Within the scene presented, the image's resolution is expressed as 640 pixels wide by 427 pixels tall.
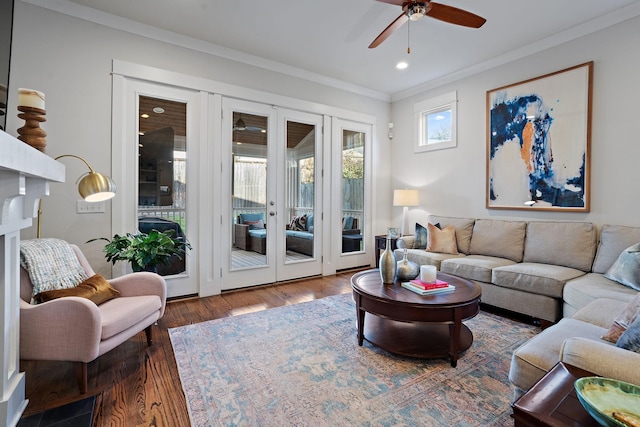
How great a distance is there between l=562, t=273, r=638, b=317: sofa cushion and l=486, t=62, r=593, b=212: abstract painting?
1.00 meters

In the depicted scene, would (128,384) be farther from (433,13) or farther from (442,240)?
(442,240)

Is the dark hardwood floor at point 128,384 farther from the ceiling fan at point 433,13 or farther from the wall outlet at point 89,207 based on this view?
the ceiling fan at point 433,13

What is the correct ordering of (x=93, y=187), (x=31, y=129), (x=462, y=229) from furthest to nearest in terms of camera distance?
(x=462, y=229) → (x=93, y=187) → (x=31, y=129)

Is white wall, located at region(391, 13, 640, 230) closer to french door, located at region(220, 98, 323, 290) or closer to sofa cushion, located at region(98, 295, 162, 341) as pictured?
french door, located at region(220, 98, 323, 290)

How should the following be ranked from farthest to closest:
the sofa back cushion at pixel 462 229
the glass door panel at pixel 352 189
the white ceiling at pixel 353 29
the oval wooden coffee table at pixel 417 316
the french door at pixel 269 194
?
the glass door panel at pixel 352 189 < the sofa back cushion at pixel 462 229 < the french door at pixel 269 194 < the white ceiling at pixel 353 29 < the oval wooden coffee table at pixel 417 316

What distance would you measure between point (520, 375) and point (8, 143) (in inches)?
86.5

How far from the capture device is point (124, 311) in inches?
82.0

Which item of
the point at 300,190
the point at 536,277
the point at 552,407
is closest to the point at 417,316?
the point at 552,407

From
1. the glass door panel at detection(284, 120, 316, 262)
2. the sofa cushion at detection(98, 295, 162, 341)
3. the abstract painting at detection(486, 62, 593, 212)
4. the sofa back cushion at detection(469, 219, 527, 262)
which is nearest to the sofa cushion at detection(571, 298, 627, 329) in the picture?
the sofa back cushion at detection(469, 219, 527, 262)

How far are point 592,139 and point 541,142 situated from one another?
1.50 ft

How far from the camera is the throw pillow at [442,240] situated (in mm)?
3938

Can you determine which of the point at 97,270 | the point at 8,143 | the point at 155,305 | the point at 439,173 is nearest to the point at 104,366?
the point at 155,305

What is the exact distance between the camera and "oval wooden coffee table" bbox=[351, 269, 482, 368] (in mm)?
2084

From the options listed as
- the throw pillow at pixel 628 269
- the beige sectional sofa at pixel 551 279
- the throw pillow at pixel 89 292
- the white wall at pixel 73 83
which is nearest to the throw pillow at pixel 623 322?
the beige sectional sofa at pixel 551 279
